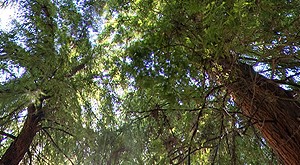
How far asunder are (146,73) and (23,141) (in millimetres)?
2286

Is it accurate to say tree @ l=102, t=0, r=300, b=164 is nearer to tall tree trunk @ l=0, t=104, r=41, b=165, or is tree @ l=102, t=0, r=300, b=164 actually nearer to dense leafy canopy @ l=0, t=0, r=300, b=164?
dense leafy canopy @ l=0, t=0, r=300, b=164

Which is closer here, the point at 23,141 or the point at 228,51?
the point at 228,51

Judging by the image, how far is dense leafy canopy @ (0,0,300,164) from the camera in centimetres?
159

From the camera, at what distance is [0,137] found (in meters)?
3.32

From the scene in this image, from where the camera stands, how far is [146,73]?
5.73 feet

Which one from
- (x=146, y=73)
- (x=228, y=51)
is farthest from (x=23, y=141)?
(x=228, y=51)

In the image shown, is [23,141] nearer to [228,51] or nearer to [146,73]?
[146,73]

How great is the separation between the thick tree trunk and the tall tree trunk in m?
2.28

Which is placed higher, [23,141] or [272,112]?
[23,141]

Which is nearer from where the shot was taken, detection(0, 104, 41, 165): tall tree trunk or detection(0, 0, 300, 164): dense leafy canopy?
detection(0, 0, 300, 164): dense leafy canopy

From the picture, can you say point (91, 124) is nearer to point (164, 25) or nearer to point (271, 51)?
point (164, 25)

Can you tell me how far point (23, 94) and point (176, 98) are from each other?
4.27 ft

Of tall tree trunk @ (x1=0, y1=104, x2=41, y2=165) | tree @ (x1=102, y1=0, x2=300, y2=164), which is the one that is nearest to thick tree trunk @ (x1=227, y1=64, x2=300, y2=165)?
tree @ (x1=102, y1=0, x2=300, y2=164)

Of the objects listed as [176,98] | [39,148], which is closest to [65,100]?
[39,148]
